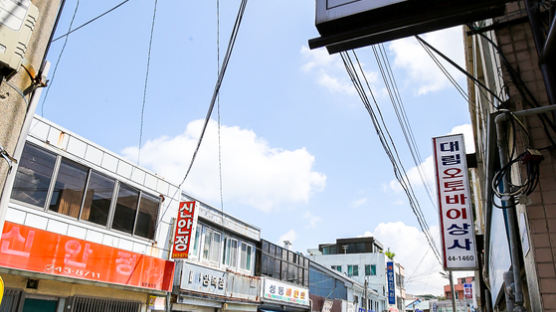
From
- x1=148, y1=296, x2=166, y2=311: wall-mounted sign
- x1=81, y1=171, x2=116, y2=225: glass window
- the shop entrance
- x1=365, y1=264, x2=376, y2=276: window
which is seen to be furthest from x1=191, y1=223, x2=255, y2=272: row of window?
x1=365, y1=264, x2=376, y2=276: window

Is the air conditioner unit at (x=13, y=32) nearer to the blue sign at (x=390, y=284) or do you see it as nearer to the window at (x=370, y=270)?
the blue sign at (x=390, y=284)

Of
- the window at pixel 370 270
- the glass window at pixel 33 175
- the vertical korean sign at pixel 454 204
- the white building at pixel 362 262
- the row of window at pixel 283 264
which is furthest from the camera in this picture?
the window at pixel 370 270

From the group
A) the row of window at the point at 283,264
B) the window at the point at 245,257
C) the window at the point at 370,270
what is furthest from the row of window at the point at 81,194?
the window at the point at 370,270

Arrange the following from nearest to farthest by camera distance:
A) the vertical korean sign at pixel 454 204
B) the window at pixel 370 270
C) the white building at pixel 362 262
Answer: the vertical korean sign at pixel 454 204, the white building at pixel 362 262, the window at pixel 370 270

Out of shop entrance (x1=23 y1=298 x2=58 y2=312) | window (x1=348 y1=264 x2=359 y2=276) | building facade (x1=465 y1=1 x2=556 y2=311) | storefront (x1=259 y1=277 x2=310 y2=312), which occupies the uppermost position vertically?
window (x1=348 y1=264 x2=359 y2=276)

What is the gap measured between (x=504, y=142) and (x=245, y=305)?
53.1ft

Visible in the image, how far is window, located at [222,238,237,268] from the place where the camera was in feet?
57.7

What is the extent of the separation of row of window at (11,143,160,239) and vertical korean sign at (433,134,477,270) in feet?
31.6

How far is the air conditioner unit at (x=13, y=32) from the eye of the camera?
2.55 metres

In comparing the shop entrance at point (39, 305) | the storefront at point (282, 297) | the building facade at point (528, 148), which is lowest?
the shop entrance at point (39, 305)

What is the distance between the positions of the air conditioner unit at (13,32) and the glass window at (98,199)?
9749mm

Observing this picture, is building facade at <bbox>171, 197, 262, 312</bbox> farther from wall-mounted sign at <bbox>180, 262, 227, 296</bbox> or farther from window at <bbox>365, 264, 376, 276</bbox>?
window at <bbox>365, 264, 376, 276</bbox>

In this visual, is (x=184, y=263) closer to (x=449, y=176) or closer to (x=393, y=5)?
(x=449, y=176)

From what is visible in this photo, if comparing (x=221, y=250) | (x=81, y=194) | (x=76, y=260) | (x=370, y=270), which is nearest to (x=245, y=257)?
(x=221, y=250)
